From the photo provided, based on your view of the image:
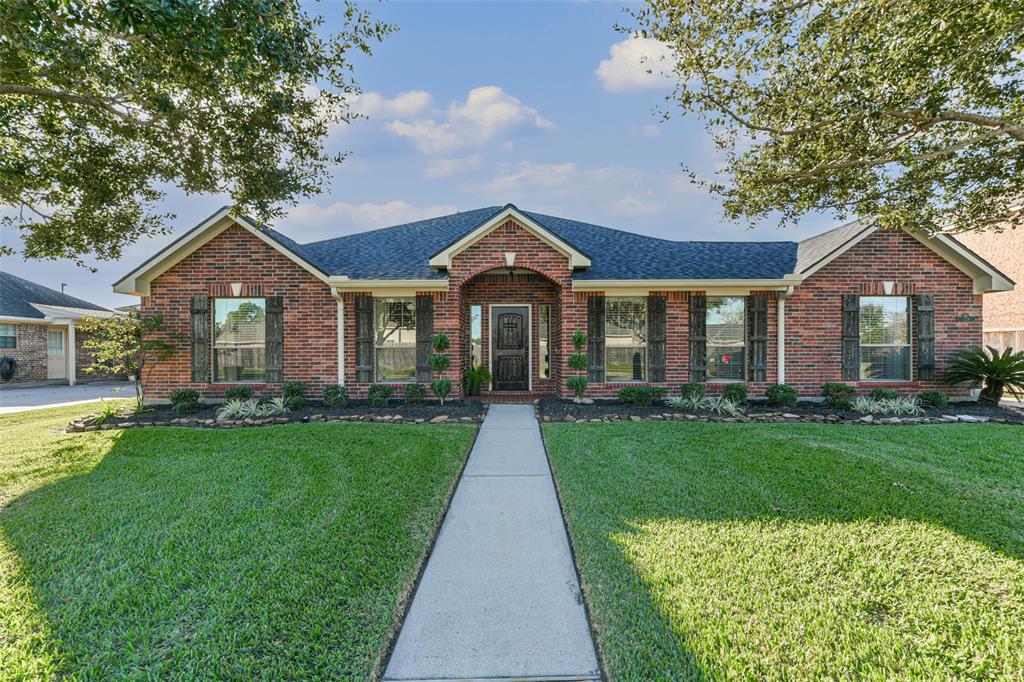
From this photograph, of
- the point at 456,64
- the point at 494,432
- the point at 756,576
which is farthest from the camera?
the point at 456,64

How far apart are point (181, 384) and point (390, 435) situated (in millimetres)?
6058

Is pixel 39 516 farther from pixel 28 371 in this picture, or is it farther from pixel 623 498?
pixel 28 371

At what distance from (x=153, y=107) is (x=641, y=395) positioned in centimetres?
967

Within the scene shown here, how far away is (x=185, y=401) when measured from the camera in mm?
8742

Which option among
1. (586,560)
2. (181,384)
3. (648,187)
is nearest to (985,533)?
(586,560)

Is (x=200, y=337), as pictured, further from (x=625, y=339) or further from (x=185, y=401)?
(x=625, y=339)

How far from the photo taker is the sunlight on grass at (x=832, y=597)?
2.17 metres

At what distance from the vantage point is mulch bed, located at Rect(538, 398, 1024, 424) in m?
7.73

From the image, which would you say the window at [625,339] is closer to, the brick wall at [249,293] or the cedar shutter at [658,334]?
the cedar shutter at [658,334]

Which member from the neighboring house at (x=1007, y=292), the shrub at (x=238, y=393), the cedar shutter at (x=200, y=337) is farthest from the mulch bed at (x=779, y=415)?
the neighboring house at (x=1007, y=292)

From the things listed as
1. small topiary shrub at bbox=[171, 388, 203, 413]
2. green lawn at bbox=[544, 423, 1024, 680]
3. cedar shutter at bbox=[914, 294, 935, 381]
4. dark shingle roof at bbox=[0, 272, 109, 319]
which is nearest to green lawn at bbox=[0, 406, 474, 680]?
green lawn at bbox=[544, 423, 1024, 680]

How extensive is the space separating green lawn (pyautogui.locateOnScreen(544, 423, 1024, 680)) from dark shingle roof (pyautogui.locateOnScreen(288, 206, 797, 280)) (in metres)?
5.17

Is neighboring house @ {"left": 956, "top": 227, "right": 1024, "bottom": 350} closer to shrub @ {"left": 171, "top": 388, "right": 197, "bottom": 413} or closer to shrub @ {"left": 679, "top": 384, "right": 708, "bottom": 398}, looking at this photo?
shrub @ {"left": 679, "top": 384, "right": 708, "bottom": 398}

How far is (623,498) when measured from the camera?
13.6 ft
